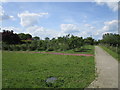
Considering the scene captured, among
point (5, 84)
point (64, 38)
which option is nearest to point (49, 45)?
point (64, 38)

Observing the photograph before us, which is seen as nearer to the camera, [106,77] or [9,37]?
[106,77]

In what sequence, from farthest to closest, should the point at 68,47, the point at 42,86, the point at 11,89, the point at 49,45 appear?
the point at 49,45, the point at 68,47, the point at 42,86, the point at 11,89

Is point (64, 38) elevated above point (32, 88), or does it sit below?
above

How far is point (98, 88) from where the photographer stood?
341cm

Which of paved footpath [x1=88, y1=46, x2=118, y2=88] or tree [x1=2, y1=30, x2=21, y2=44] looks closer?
paved footpath [x1=88, y1=46, x2=118, y2=88]

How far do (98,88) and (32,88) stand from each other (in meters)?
2.11

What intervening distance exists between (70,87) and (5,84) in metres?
2.22

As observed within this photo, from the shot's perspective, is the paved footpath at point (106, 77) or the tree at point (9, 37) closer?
the paved footpath at point (106, 77)

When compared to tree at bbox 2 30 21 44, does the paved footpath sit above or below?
below

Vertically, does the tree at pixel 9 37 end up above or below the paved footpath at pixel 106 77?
above

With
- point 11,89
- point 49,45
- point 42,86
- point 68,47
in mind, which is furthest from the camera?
point 49,45

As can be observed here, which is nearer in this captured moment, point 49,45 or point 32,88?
point 32,88

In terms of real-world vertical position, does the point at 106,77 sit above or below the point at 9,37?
below

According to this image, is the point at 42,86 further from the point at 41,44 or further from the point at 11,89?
the point at 41,44
